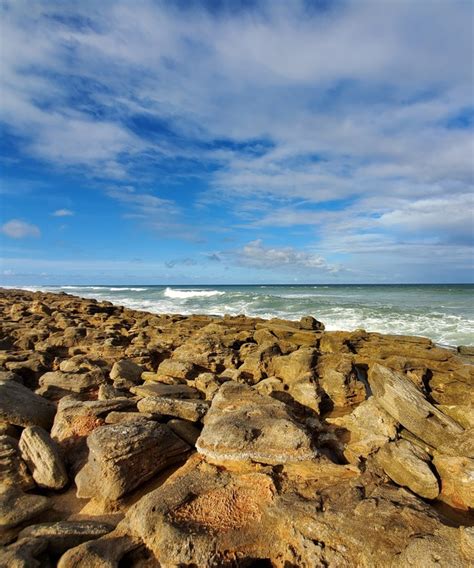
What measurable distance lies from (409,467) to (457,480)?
1.76 feet

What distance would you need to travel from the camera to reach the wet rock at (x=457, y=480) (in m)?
4.28

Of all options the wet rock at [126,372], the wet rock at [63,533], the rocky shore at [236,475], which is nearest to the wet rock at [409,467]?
the rocky shore at [236,475]

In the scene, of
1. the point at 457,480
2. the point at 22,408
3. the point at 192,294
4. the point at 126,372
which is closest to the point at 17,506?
the point at 22,408

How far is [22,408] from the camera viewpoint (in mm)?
5680

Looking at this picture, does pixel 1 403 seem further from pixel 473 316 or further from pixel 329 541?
pixel 473 316

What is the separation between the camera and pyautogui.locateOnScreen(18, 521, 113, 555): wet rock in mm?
3320

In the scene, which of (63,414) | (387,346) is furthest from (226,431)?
(387,346)

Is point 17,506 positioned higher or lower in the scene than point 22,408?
lower

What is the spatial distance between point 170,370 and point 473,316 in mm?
22909

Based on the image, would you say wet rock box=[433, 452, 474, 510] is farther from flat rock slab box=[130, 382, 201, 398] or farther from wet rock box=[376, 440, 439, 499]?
flat rock slab box=[130, 382, 201, 398]

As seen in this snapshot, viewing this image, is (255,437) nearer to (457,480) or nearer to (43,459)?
(457,480)

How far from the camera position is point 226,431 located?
4750 mm

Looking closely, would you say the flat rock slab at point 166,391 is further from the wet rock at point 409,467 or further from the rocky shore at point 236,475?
the wet rock at point 409,467

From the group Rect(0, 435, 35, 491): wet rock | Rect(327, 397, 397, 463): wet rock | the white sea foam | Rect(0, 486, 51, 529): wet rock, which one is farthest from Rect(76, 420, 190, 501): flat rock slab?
the white sea foam
